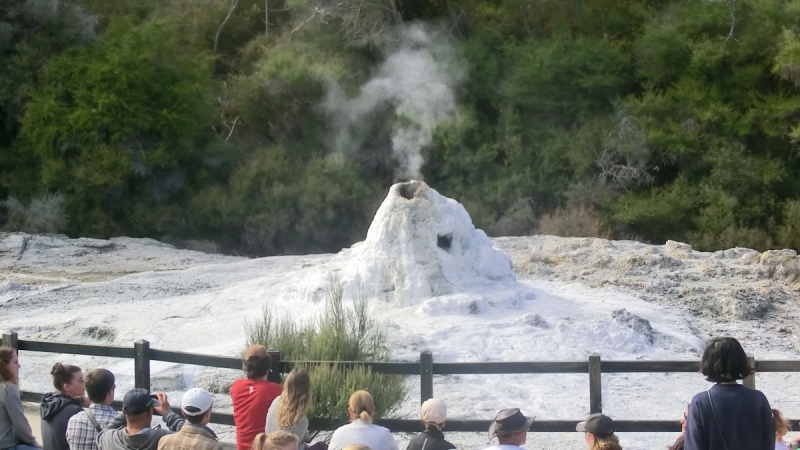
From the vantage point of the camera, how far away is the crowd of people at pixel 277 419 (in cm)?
425

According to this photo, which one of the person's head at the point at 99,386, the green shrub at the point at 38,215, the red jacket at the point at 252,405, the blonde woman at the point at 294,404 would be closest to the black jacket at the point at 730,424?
the blonde woman at the point at 294,404

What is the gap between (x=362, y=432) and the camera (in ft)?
15.6

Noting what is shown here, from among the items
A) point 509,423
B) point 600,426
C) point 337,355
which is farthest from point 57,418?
point 337,355

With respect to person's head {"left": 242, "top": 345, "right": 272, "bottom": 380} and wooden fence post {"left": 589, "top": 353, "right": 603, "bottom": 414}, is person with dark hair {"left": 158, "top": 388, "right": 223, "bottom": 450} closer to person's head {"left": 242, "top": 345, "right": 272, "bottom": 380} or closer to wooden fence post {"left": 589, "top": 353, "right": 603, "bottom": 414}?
person's head {"left": 242, "top": 345, "right": 272, "bottom": 380}

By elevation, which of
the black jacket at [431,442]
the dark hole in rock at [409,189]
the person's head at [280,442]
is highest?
the dark hole in rock at [409,189]

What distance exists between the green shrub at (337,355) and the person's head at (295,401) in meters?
1.81

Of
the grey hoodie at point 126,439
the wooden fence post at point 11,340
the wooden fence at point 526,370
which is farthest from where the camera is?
the wooden fence post at point 11,340

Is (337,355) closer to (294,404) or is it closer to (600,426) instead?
(294,404)

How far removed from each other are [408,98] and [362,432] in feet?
64.4

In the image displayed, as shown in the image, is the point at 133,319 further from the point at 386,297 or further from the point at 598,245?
the point at 598,245

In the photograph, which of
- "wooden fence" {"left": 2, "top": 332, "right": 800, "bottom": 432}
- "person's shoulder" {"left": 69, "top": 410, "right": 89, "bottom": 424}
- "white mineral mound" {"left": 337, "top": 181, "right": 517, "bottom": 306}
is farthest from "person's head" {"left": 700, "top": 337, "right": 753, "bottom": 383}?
"white mineral mound" {"left": 337, "top": 181, "right": 517, "bottom": 306}

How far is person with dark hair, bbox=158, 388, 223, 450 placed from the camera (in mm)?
4332

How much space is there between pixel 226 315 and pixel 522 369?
18.1 ft

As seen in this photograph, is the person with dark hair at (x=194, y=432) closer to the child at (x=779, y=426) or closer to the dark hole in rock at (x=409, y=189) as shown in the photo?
the child at (x=779, y=426)
